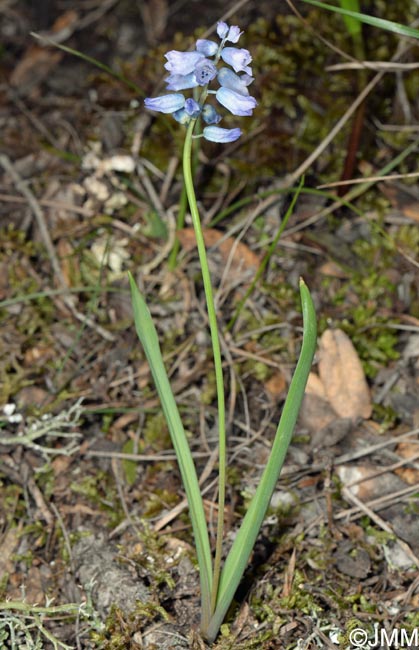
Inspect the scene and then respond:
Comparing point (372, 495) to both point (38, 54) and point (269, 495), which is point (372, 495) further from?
point (38, 54)

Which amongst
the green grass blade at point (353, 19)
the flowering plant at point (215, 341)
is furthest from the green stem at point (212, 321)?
the green grass blade at point (353, 19)

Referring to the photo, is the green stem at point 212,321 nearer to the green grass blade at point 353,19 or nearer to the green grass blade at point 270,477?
the green grass blade at point 270,477

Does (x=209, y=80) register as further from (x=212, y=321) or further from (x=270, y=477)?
(x=270, y=477)

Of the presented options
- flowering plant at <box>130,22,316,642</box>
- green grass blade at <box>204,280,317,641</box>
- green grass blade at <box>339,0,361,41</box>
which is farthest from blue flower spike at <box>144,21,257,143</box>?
green grass blade at <box>339,0,361,41</box>

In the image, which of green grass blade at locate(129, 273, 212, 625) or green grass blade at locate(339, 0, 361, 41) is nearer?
green grass blade at locate(129, 273, 212, 625)

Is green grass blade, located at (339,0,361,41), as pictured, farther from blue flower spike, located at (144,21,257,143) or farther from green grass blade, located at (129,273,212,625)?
green grass blade, located at (129,273,212,625)

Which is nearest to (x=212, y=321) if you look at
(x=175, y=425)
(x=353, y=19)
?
(x=175, y=425)

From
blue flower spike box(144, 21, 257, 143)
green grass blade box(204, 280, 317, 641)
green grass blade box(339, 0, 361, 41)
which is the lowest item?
green grass blade box(204, 280, 317, 641)

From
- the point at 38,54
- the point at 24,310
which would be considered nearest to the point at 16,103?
the point at 38,54
